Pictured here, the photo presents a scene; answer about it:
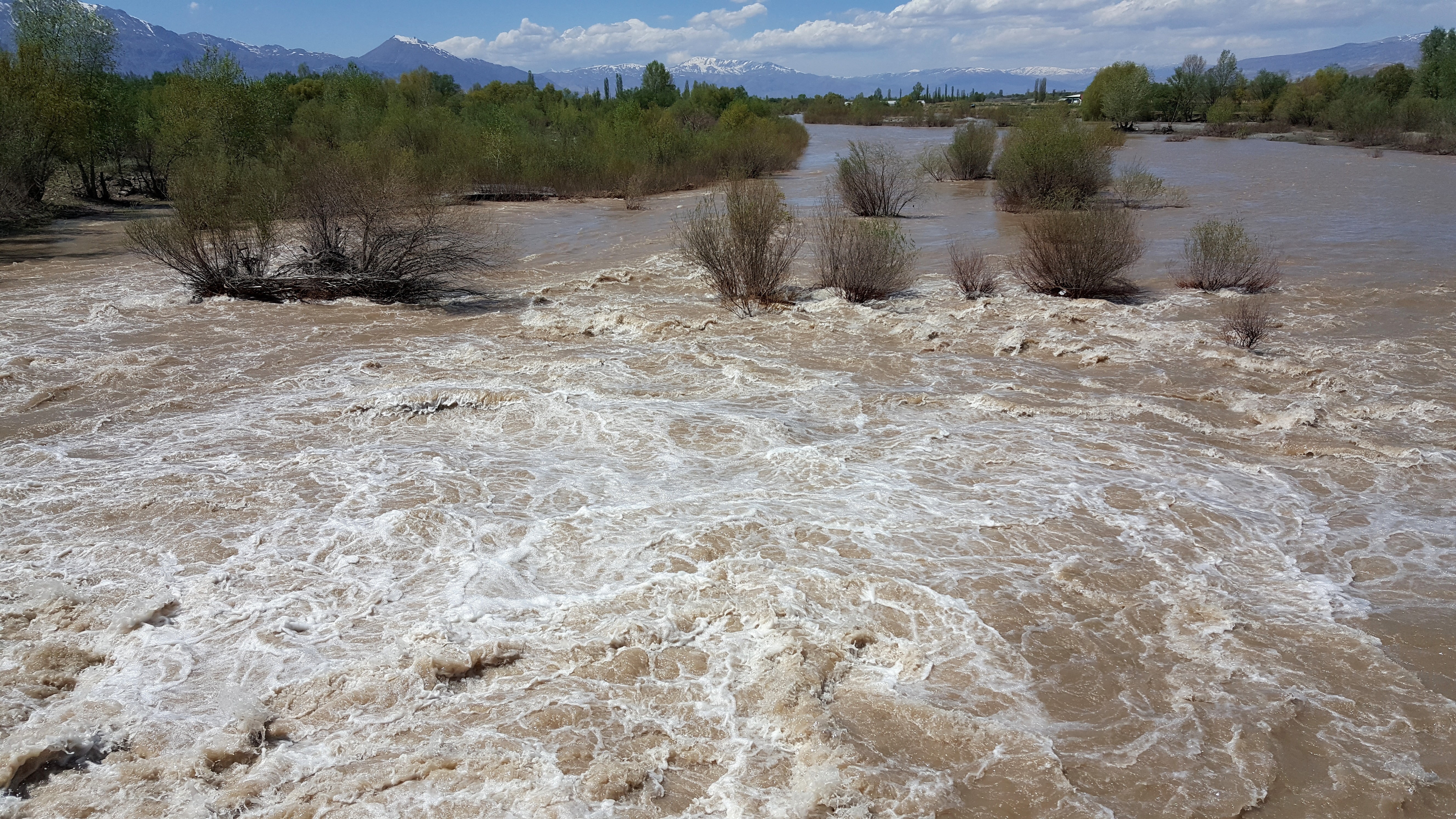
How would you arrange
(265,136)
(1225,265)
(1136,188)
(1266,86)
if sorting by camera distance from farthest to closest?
(1266,86), (265,136), (1136,188), (1225,265)

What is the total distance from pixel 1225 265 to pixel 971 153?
1679 centimetres

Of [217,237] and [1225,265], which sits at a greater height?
[217,237]

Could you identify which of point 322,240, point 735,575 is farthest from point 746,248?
point 735,575

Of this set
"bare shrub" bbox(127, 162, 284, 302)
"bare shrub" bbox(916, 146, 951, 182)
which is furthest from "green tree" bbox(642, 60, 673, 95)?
"bare shrub" bbox(127, 162, 284, 302)

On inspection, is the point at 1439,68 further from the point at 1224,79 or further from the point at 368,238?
the point at 368,238

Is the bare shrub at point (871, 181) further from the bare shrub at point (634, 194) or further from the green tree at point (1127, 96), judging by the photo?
the green tree at point (1127, 96)

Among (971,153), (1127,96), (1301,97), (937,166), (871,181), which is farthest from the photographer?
(1127,96)

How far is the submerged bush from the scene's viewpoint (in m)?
20.0

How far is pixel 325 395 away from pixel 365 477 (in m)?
2.33

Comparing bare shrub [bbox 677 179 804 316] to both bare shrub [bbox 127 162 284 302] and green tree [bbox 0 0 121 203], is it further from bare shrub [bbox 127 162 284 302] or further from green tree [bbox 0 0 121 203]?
green tree [bbox 0 0 121 203]

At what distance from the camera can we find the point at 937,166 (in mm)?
27984

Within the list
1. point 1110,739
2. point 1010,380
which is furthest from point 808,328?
point 1110,739

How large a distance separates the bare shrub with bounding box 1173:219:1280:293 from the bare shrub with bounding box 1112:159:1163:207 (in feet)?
25.1

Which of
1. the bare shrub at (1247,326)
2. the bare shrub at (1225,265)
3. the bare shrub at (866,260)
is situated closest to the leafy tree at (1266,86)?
the bare shrub at (1225,265)
